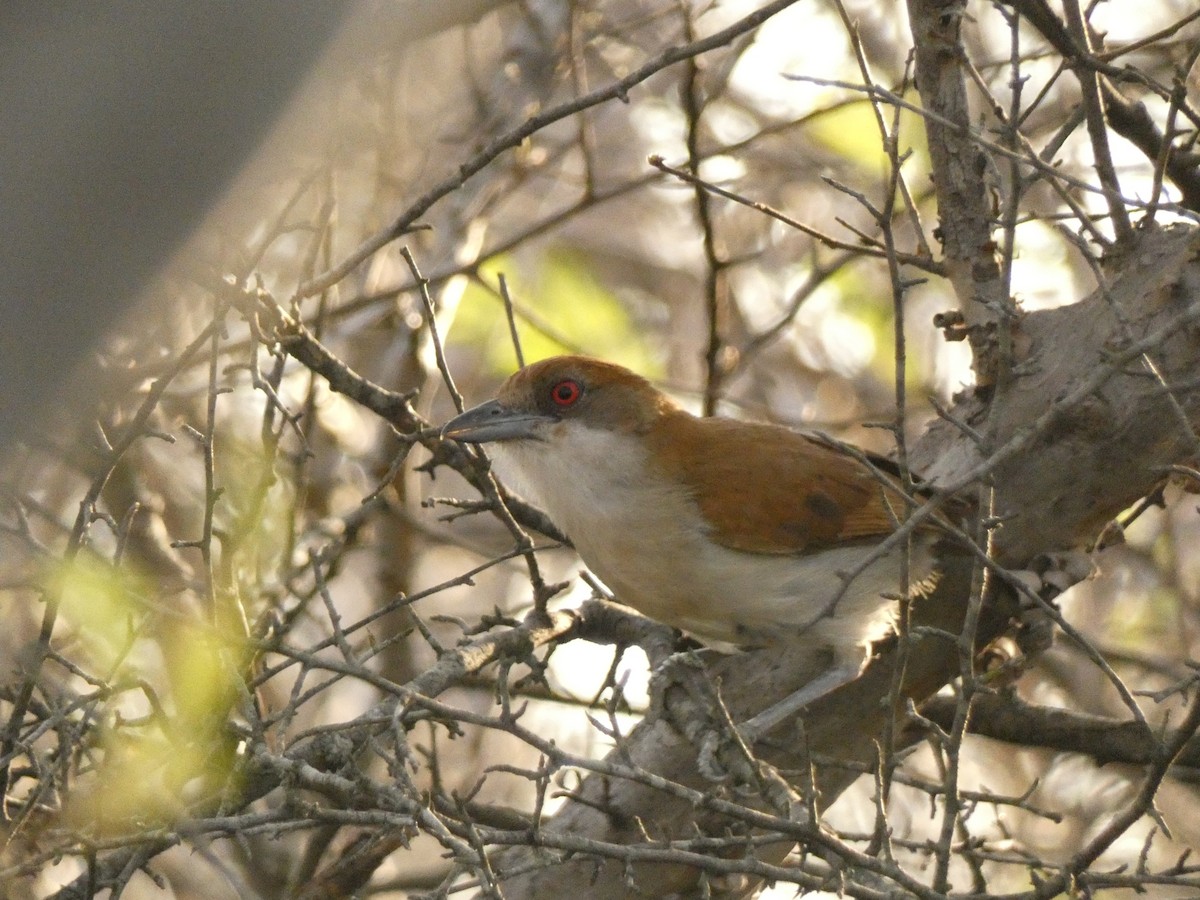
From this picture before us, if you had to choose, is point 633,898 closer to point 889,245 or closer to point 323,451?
point 889,245

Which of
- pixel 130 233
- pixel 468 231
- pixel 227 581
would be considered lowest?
pixel 130 233

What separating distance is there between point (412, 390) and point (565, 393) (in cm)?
53

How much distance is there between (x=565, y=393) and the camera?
510 cm

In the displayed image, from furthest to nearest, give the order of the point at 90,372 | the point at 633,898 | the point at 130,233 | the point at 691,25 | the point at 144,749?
1. the point at 691,25
2. the point at 633,898
3. the point at 144,749
4. the point at 90,372
5. the point at 130,233

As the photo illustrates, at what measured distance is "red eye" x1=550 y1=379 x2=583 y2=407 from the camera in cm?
509

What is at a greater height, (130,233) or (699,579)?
(699,579)

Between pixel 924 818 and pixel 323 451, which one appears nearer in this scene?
pixel 323 451

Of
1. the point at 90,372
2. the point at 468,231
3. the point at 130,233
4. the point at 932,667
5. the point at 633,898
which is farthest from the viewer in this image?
the point at 468,231

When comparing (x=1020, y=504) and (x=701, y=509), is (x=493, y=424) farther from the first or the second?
(x=1020, y=504)

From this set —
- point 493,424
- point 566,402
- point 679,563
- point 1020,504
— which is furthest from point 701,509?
point 1020,504

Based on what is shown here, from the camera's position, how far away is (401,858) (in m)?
8.26

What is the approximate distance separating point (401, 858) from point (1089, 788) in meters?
3.75

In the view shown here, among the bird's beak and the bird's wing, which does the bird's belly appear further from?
the bird's beak

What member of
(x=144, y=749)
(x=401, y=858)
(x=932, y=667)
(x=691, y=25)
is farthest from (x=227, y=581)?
(x=401, y=858)
